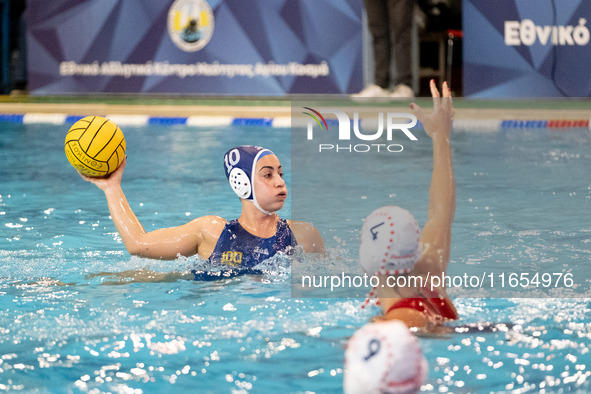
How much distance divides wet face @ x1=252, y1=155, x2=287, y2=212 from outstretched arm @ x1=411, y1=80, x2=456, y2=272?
0.89m

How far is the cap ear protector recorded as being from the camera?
12.0 feet

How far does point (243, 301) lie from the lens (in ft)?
11.6

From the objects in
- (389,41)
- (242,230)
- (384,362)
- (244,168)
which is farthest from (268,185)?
(389,41)

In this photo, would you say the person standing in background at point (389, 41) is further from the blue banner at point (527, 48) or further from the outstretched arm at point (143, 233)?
the outstretched arm at point (143, 233)

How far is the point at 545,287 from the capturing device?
148 inches

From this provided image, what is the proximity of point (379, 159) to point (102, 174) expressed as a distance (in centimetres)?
431

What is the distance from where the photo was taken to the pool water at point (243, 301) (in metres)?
2.75

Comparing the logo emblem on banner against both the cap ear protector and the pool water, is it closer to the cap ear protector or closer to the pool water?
the pool water

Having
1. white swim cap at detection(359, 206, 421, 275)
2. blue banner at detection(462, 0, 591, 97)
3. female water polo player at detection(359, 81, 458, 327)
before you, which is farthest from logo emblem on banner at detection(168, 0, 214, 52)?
white swim cap at detection(359, 206, 421, 275)

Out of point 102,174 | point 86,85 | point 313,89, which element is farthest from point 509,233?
point 86,85

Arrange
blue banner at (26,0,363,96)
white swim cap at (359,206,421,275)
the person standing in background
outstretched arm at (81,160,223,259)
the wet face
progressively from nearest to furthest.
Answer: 1. white swim cap at (359,206,421,275)
2. outstretched arm at (81,160,223,259)
3. the wet face
4. the person standing in background
5. blue banner at (26,0,363,96)

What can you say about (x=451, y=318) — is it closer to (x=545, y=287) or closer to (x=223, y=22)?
(x=545, y=287)

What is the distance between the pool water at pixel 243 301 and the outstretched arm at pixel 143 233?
0.14 m

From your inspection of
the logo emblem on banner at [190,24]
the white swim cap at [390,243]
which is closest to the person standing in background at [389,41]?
the logo emblem on banner at [190,24]
